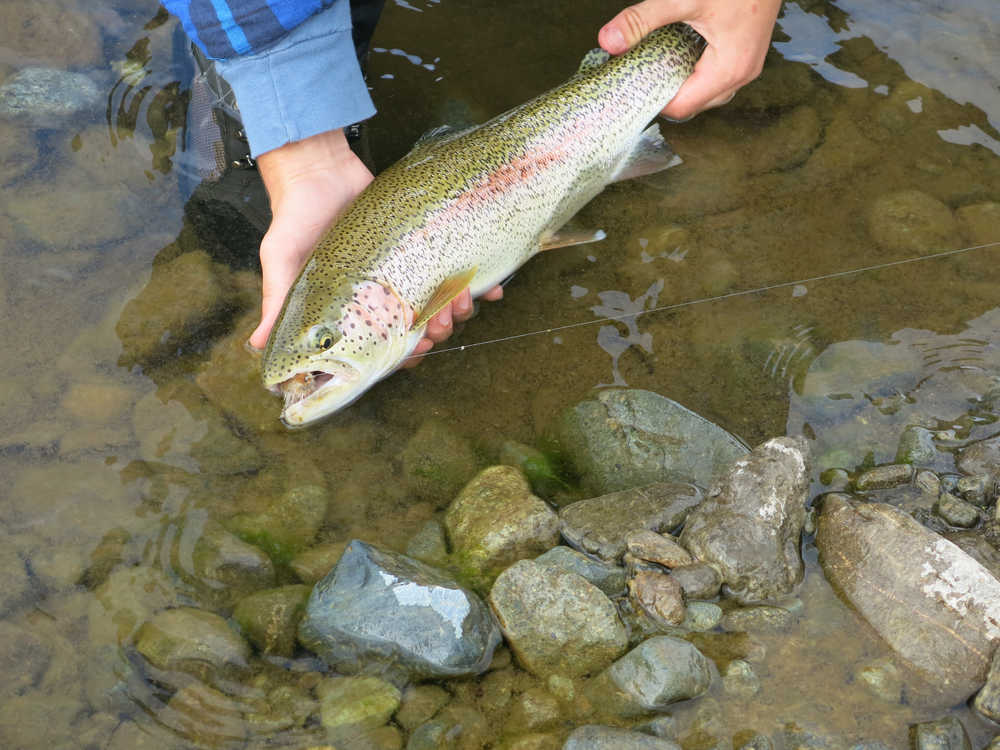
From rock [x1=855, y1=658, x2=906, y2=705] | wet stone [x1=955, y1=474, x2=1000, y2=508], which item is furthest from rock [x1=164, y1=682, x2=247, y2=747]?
wet stone [x1=955, y1=474, x2=1000, y2=508]

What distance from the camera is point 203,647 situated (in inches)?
114

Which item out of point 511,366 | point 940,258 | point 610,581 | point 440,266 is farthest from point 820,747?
point 940,258

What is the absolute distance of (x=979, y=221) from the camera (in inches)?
167

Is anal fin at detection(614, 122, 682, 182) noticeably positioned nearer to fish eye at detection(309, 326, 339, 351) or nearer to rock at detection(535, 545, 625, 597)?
fish eye at detection(309, 326, 339, 351)

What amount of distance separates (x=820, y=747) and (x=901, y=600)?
1.91 ft

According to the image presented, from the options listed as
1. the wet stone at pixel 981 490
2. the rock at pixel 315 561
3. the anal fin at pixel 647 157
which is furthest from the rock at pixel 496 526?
the anal fin at pixel 647 157

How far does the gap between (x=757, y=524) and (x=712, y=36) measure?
8.80 ft

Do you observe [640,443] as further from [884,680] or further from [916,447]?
[884,680]

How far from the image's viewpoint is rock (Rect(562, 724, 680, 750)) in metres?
A: 2.54

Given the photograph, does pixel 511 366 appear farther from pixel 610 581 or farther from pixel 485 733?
pixel 485 733

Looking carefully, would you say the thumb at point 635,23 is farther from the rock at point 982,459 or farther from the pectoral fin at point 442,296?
the rock at point 982,459

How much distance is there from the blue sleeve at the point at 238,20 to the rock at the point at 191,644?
228 cm

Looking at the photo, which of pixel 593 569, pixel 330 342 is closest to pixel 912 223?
pixel 593 569

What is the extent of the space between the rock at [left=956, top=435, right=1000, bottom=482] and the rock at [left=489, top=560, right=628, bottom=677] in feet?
5.16
